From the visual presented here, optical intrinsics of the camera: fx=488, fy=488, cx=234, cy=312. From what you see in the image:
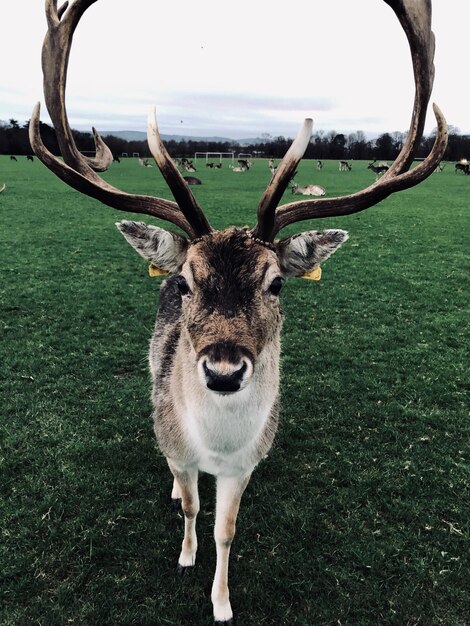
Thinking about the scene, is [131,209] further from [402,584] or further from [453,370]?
[453,370]

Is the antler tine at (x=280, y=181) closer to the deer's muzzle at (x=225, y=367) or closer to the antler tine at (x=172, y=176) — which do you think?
the antler tine at (x=172, y=176)


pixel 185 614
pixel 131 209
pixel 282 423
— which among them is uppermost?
pixel 131 209

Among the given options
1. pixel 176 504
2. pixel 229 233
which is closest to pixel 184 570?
pixel 176 504

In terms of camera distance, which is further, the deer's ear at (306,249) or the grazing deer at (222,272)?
the deer's ear at (306,249)

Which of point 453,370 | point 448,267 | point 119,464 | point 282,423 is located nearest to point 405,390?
point 453,370

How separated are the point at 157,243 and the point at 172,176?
1.64 feet

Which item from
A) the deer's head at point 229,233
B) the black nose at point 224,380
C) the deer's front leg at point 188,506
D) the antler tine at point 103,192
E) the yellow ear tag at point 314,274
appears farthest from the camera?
the deer's front leg at point 188,506

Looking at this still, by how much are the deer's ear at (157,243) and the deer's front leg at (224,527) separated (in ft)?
5.68

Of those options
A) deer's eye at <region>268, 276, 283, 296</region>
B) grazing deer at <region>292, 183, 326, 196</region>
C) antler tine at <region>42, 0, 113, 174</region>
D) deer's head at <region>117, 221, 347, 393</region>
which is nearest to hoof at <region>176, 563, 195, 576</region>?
deer's head at <region>117, 221, 347, 393</region>

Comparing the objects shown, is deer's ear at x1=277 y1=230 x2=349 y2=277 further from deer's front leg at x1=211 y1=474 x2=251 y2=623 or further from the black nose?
deer's front leg at x1=211 y1=474 x2=251 y2=623

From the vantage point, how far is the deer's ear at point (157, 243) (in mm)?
3473

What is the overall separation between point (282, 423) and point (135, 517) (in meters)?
2.15

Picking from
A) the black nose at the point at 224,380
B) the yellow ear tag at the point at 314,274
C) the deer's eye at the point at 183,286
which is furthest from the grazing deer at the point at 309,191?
the black nose at the point at 224,380

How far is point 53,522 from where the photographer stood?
448 cm
